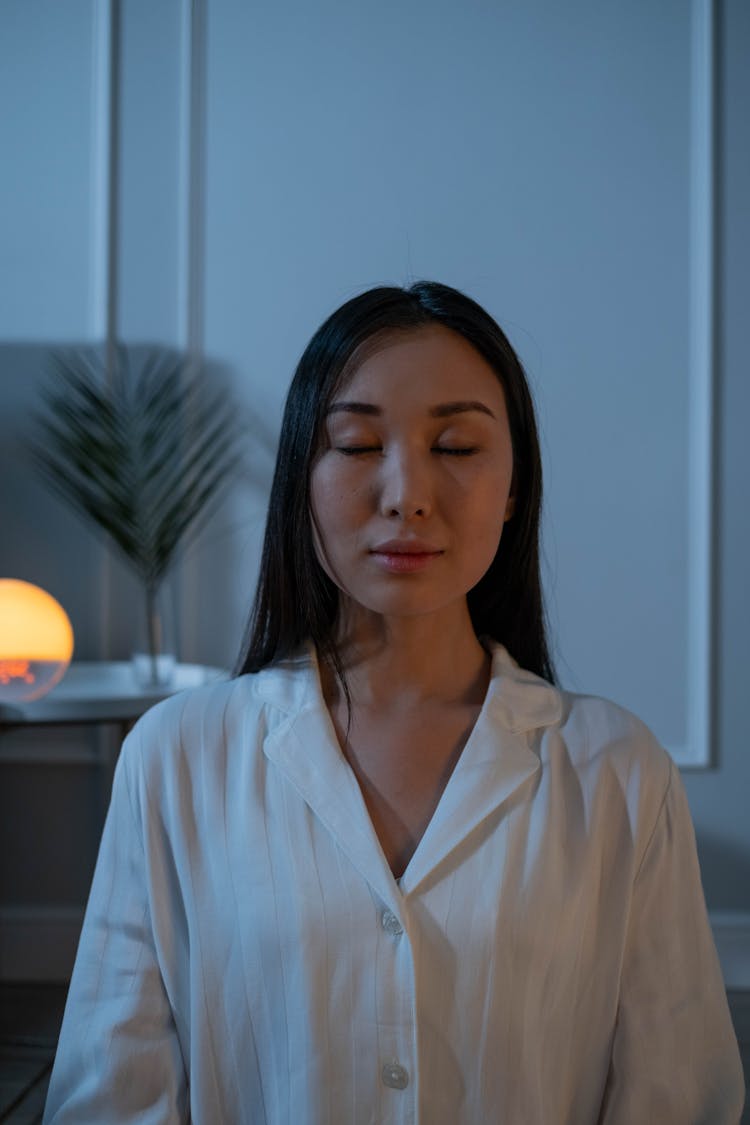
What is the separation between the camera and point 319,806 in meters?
0.99

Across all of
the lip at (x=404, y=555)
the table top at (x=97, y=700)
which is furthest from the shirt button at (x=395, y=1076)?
the table top at (x=97, y=700)

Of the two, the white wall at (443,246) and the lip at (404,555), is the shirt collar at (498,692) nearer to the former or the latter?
the lip at (404,555)

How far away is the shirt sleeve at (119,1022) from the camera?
957 millimetres

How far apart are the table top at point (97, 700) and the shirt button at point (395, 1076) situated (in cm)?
131

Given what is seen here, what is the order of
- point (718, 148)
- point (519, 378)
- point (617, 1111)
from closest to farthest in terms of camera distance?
point (617, 1111)
point (519, 378)
point (718, 148)

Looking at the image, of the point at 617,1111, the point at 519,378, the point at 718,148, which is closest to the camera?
the point at 617,1111

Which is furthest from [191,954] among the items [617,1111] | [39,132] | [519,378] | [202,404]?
[39,132]

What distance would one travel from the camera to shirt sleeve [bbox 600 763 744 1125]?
0.96 m

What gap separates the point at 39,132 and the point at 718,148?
5.91 feet

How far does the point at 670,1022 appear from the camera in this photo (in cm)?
96

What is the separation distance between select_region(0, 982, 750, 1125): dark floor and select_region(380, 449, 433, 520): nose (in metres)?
1.69

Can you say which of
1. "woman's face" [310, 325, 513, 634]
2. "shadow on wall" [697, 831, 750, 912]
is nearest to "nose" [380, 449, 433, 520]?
"woman's face" [310, 325, 513, 634]

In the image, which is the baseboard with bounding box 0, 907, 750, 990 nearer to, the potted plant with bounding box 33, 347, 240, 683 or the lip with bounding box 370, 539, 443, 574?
the potted plant with bounding box 33, 347, 240, 683

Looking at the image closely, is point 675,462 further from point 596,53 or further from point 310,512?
point 310,512
